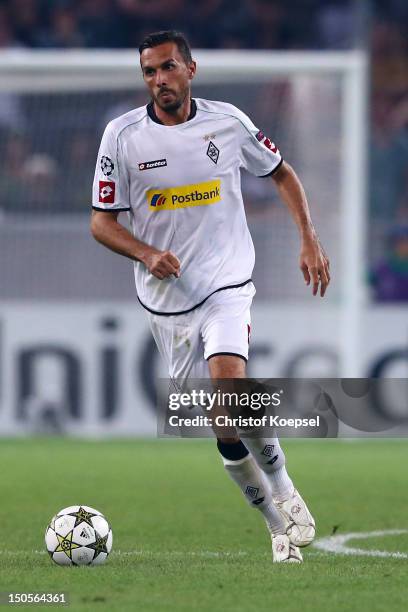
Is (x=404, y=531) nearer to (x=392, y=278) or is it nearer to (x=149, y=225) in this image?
(x=149, y=225)

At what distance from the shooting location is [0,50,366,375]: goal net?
12961 mm

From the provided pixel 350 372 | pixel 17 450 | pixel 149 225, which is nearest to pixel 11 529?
pixel 149 225

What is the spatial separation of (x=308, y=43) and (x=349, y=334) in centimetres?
627

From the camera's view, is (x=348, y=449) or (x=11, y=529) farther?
(x=348, y=449)

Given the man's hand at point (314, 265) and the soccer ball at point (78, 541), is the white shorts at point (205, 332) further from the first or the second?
the soccer ball at point (78, 541)

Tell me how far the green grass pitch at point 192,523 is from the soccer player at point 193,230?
0.40 metres

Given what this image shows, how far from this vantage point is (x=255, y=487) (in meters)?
5.86

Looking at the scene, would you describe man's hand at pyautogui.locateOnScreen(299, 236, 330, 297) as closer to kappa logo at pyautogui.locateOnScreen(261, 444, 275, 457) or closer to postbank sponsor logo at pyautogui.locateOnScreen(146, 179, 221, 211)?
postbank sponsor logo at pyautogui.locateOnScreen(146, 179, 221, 211)

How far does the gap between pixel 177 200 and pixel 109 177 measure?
0.32 m

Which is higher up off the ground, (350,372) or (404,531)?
(350,372)

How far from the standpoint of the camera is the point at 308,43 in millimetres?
17703

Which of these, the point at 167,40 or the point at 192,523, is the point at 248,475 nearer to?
the point at 192,523

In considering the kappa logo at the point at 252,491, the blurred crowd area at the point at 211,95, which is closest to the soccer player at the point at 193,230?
the kappa logo at the point at 252,491

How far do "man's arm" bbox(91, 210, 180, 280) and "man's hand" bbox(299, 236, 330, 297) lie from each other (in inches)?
23.8
